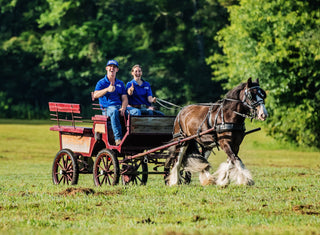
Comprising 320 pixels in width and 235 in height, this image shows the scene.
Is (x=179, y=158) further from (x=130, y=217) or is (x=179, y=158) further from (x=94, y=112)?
(x=130, y=217)

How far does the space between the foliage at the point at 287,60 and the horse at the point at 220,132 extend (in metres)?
15.9

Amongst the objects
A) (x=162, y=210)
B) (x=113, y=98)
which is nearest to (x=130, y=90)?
(x=113, y=98)

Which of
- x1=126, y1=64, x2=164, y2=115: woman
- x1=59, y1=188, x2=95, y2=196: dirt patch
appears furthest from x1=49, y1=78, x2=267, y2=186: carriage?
x1=59, y1=188, x2=95, y2=196: dirt patch

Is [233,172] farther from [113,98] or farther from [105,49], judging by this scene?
[105,49]

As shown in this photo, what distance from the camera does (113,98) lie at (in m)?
13.0

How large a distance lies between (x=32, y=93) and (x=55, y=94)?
202cm

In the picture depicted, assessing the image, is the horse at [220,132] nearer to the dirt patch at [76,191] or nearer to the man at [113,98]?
the man at [113,98]

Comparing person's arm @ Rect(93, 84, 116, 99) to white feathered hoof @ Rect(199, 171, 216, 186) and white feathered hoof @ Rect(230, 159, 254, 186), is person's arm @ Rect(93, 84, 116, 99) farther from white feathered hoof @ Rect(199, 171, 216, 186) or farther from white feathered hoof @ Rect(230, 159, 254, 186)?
white feathered hoof @ Rect(230, 159, 254, 186)

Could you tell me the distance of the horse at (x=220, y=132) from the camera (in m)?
11.5

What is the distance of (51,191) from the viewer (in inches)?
471

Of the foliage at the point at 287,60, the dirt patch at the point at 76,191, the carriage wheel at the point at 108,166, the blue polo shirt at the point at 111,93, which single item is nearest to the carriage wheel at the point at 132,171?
the carriage wheel at the point at 108,166

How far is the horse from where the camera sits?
1146 cm

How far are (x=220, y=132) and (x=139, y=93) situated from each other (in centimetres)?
240

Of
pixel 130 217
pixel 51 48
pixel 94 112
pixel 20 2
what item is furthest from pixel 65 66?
pixel 130 217
